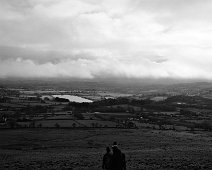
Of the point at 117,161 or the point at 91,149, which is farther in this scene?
the point at 91,149

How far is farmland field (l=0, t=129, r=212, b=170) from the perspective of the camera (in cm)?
2889

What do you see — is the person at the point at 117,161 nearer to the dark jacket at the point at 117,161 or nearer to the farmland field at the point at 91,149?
the dark jacket at the point at 117,161

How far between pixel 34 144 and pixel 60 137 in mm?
7810

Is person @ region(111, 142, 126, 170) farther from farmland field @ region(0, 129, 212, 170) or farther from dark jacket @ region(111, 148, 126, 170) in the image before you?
farmland field @ region(0, 129, 212, 170)

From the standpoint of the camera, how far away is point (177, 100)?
163000 mm

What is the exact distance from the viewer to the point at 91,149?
47375mm

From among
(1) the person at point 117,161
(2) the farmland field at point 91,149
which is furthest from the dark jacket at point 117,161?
(2) the farmland field at point 91,149

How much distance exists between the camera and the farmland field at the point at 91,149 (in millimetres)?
28891

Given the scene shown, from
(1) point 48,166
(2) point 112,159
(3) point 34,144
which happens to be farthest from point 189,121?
(2) point 112,159

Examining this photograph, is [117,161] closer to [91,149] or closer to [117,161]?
[117,161]

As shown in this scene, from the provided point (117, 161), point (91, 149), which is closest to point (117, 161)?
point (117, 161)

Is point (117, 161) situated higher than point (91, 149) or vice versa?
point (117, 161)

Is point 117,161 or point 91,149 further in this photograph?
point 91,149

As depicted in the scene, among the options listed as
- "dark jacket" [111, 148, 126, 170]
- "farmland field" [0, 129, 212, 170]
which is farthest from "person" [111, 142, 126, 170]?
"farmland field" [0, 129, 212, 170]
